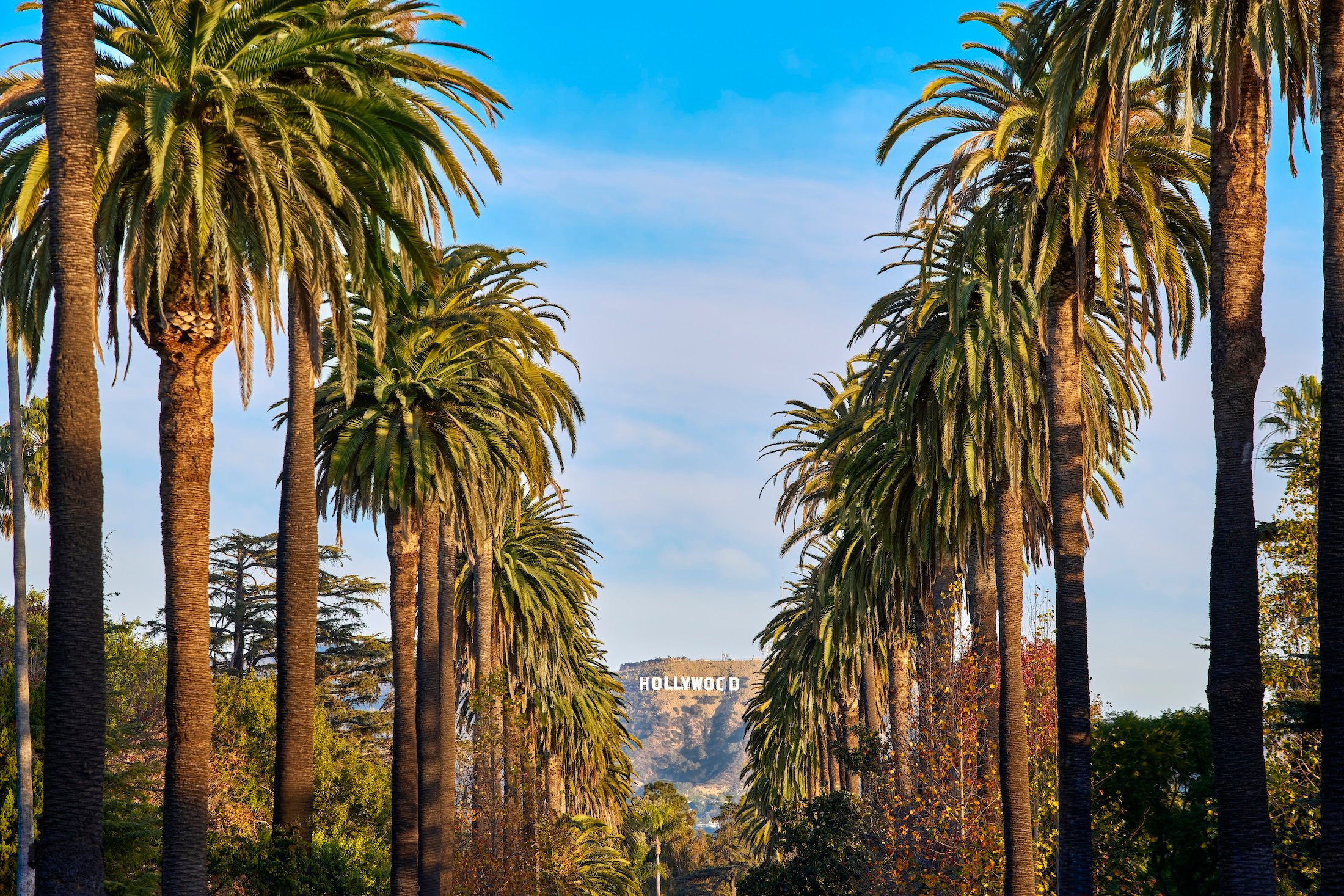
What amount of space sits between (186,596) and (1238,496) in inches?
443

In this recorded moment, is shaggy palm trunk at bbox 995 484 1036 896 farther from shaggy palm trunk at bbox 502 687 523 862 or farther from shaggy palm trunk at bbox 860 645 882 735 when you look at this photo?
shaggy palm trunk at bbox 860 645 882 735

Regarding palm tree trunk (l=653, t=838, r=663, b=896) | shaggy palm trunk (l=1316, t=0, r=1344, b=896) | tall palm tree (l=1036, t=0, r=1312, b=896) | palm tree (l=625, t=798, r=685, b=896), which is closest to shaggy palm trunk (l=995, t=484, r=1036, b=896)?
tall palm tree (l=1036, t=0, r=1312, b=896)

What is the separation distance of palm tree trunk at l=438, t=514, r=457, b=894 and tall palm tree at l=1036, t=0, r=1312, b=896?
675 inches

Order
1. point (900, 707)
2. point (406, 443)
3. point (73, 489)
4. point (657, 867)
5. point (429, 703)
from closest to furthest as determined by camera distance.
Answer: point (73, 489) → point (406, 443) → point (429, 703) → point (900, 707) → point (657, 867)

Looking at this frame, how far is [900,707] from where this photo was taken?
32.1 metres

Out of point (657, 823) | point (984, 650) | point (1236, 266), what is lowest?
point (657, 823)

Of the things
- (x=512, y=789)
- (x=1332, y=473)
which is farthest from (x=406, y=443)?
(x=1332, y=473)

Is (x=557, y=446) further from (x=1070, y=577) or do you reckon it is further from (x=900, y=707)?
(x=1070, y=577)

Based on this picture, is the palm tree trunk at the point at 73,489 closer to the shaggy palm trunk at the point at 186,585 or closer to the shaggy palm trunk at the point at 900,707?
the shaggy palm trunk at the point at 186,585

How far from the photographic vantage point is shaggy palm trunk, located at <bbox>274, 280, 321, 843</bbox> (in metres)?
18.3

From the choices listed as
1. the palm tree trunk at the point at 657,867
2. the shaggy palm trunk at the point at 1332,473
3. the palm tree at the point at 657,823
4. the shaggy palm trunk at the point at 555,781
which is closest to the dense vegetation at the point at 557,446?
the shaggy palm trunk at the point at 1332,473

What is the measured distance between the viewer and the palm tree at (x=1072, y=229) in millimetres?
17078

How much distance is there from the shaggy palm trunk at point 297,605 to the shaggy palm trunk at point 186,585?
2779 mm

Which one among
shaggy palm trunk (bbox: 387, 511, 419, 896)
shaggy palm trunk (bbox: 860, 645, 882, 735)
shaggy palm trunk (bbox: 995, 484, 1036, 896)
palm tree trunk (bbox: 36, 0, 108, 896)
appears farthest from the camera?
shaggy palm trunk (bbox: 860, 645, 882, 735)
